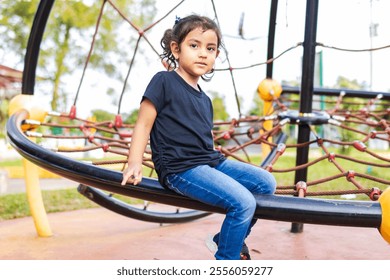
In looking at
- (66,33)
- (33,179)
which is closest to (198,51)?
(33,179)

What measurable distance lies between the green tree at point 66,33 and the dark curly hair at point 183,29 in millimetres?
9477

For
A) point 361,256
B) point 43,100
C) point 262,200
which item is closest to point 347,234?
point 361,256

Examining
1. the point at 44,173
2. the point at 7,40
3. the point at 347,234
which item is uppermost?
the point at 7,40

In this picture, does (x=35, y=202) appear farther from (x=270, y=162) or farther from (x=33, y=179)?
(x=270, y=162)

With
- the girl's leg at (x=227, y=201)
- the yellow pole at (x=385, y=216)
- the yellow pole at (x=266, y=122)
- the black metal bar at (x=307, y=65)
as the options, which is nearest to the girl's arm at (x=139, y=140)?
the girl's leg at (x=227, y=201)

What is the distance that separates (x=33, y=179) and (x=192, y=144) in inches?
56.9

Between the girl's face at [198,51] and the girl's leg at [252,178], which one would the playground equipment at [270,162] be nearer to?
the girl's leg at [252,178]

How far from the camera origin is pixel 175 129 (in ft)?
3.62

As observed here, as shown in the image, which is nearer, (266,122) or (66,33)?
(266,122)

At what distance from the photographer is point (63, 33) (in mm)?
11398

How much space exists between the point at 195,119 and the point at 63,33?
Answer: 1106 centimetres

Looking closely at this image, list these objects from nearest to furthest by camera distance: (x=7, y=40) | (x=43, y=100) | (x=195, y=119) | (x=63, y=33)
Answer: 1. (x=195, y=119)
2. (x=43, y=100)
3. (x=7, y=40)
4. (x=63, y=33)

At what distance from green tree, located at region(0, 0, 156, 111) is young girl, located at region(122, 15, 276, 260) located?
9.54 meters

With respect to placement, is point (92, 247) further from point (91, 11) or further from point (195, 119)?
point (91, 11)
